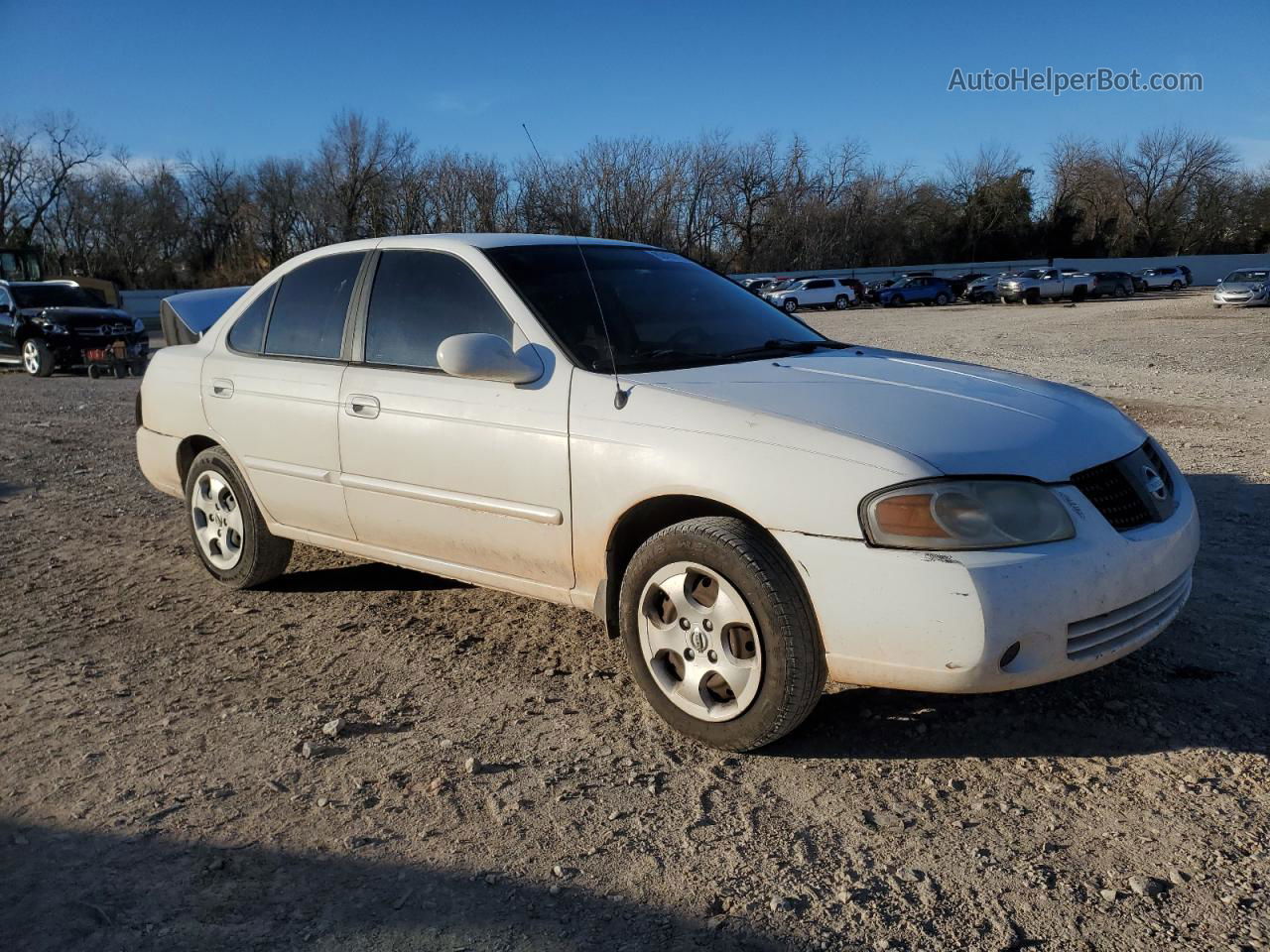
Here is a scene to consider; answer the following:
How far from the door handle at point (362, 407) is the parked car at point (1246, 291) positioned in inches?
1546

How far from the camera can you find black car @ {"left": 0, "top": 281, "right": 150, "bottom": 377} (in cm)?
1830

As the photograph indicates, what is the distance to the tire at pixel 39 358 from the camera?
18375 mm

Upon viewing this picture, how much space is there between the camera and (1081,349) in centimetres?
1964

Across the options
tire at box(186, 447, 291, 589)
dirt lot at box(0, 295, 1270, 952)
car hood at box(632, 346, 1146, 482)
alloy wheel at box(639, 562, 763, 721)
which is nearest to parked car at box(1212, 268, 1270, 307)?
dirt lot at box(0, 295, 1270, 952)

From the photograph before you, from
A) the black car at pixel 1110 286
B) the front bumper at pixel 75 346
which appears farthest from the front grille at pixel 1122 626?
the black car at pixel 1110 286

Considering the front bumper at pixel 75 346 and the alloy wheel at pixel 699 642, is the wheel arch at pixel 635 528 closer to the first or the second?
the alloy wheel at pixel 699 642

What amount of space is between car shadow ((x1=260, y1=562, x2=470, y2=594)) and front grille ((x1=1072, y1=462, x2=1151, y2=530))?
2.99 meters

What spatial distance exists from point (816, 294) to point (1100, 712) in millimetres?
46068

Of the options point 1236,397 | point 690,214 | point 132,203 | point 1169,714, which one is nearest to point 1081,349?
point 1236,397

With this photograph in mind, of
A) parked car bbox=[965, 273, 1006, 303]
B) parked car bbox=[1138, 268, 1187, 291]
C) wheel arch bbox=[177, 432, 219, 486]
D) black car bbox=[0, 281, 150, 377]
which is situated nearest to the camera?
wheel arch bbox=[177, 432, 219, 486]

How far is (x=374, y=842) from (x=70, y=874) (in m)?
0.75

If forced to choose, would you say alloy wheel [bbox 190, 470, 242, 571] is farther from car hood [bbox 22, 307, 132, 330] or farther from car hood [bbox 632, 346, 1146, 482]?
car hood [bbox 22, 307, 132, 330]

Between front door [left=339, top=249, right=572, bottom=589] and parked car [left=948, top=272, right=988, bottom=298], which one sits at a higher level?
parked car [left=948, top=272, right=988, bottom=298]

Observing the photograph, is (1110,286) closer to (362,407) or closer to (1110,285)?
(1110,285)
